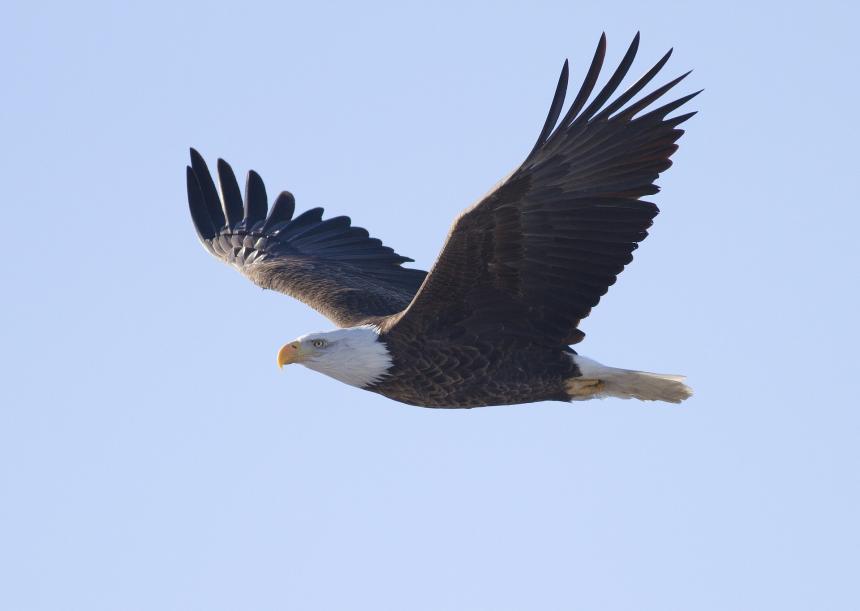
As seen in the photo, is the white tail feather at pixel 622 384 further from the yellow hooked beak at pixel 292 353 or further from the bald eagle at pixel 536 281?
the yellow hooked beak at pixel 292 353

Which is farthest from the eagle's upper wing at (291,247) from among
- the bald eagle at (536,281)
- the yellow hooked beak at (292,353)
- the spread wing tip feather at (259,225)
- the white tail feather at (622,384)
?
the white tail feather at (622,384)

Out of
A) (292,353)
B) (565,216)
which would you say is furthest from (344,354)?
(565,216)

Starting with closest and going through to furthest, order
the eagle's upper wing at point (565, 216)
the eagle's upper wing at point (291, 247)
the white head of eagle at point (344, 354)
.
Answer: the eagle's upper wing at point (565, 216) < the white head of eagle at point (344, 354) < the eagle's upper wing at point (291, 247)

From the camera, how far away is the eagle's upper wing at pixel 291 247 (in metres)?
11.5

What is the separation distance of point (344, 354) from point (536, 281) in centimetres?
127

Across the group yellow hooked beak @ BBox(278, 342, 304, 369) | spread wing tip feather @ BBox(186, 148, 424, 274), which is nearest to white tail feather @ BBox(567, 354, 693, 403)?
yellow hooked beak @ BBox(278, 342, 304, 369)

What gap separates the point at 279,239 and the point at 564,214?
4.37m

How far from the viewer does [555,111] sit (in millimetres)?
8641

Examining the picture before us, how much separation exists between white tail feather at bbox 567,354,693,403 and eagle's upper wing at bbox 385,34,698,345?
52cm

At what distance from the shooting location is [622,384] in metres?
9.66

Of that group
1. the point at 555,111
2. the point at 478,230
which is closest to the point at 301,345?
the point at 478,230

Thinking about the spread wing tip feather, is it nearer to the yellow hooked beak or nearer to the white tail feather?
the yellow hooked beak

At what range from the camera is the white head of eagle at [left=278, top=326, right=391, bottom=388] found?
935 cm

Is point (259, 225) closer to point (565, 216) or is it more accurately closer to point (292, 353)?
point (292, 353)
